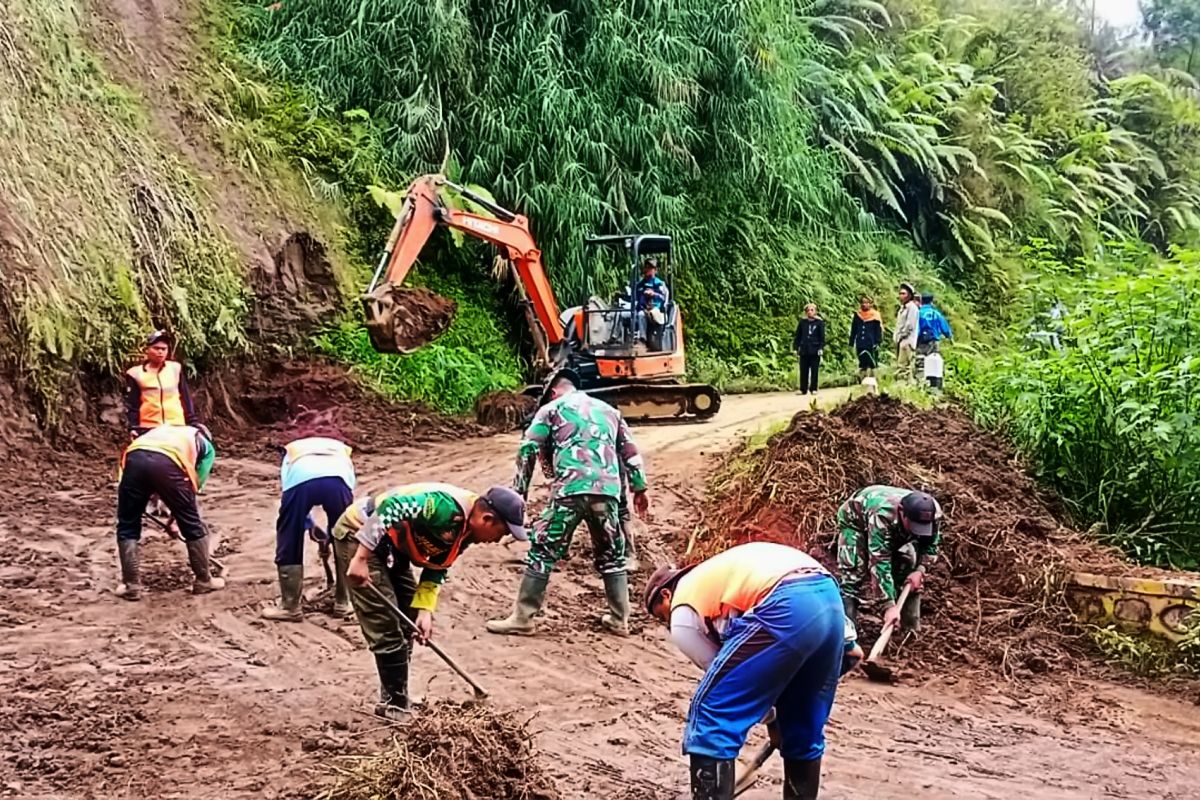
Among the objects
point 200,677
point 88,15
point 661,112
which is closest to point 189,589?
point 200,677

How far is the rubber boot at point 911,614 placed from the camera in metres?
7.79

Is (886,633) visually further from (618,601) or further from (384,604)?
(384,604)

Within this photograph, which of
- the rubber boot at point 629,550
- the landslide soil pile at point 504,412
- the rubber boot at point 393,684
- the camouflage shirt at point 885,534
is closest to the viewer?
the rubber boot at point 393,684

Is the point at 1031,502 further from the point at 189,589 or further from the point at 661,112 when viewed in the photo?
the point at 661,112

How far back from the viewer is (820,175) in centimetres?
2172

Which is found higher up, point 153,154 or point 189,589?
point 153,154

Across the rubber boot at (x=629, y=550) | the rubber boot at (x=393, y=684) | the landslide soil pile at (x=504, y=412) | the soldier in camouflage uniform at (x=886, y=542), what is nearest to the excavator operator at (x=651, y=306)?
the landslide soil pile at (x=504, y=412)

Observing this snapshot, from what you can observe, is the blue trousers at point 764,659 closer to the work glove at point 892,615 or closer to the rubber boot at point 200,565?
the work glove at point 892,615

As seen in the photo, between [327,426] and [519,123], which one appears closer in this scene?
[327,426]

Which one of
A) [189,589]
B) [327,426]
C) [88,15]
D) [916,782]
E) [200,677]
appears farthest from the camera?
[88,15]

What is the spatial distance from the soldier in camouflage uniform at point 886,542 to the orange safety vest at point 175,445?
3.96m

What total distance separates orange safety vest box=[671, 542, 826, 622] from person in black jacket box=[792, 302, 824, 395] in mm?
12125

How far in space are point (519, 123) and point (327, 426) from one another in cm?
769

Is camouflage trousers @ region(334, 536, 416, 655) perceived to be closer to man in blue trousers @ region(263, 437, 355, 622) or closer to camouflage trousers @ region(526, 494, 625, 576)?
man in blue trousers @ region(263, 437, 355, 622)
